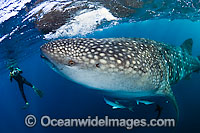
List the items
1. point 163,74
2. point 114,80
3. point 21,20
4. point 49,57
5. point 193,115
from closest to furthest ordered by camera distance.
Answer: point 49,57 → point 114,80 → point 163,74 → point 21,20 → point 193,115

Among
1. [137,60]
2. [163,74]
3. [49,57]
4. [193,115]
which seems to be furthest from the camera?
[193,115]

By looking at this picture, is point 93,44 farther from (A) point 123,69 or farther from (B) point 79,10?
(B) point 79,10

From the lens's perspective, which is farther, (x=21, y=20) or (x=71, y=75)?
(x=21, y=20)

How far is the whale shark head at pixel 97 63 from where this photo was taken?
6.71 feet

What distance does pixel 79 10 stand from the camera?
1259cm

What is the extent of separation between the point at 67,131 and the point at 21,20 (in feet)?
43.8

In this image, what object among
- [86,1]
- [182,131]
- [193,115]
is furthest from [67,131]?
[86,1]

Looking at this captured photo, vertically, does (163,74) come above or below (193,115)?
above

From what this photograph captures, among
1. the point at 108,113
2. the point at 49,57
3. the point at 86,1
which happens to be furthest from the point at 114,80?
the point at 108,113

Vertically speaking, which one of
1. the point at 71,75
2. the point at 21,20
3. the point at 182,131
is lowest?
the point at 182,131

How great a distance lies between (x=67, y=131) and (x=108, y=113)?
5.70 m

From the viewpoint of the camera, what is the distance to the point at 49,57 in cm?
204

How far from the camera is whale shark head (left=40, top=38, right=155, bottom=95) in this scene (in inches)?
80.5

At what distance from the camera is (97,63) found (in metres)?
2.10
